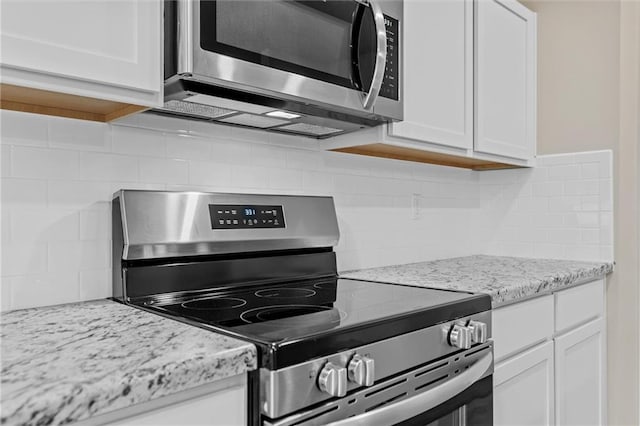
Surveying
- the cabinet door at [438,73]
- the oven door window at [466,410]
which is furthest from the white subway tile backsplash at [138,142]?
the oven door window at [466,410]

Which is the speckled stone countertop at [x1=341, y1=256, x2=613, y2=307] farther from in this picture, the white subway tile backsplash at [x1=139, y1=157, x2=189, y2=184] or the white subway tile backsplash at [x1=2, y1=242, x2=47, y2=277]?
the white subway tile backsplash at [x1=2, y1=242, x2=47, y2=277]

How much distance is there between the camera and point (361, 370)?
0.89 meters

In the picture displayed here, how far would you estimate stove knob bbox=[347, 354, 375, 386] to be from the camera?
89cm

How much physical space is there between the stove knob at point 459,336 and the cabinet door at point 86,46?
84cm

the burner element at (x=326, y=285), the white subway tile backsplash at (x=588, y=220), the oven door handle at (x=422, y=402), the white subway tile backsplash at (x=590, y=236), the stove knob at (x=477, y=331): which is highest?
the white subway tile backsplash at (x=588, y=220)

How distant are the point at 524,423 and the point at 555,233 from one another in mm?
1036

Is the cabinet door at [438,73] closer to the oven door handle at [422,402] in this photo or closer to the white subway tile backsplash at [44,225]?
the oven door handle at [422,402]

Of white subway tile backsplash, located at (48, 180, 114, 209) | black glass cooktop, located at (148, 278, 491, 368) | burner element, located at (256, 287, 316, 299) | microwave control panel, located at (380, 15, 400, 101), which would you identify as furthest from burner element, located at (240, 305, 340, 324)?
microwave control panel, located at (380, 15, 400, 101)

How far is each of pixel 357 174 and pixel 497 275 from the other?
62cm

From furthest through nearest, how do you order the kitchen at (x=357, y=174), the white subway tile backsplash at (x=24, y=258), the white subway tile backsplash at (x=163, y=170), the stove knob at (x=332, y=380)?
the white subway tile backsplash at (x=163, y=170), the white subway tile backsplash at (x=24, y=258), the kitchen at (x=357, y=174), the stove knob at (x=332, y=380)

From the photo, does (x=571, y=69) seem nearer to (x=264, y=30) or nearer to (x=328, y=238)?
(x=328, y=238)

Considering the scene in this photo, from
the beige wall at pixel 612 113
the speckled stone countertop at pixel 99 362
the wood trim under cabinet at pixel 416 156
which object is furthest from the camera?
the beige wall at pixel 612 113

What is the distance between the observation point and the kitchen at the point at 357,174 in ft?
3.16

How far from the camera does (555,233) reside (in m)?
2.32
